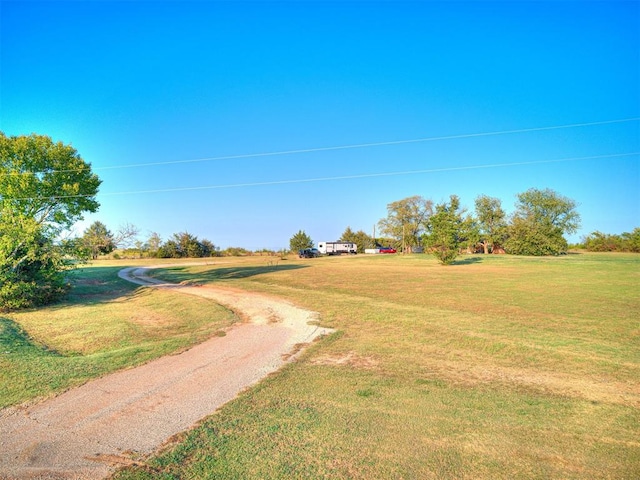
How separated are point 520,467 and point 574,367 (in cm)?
374

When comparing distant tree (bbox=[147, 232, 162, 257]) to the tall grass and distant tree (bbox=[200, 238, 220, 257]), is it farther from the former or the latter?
the tall grass

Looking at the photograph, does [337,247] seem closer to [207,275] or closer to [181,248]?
[181,248]

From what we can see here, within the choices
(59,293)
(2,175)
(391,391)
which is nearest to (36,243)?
(59,293)

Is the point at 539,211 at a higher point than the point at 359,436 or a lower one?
higher

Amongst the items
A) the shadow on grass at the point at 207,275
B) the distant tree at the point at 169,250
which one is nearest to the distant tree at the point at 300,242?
the distant tree at the point at 169,250

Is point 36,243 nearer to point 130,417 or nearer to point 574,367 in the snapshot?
point 130,417

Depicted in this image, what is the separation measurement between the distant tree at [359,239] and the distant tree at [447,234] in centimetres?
4751

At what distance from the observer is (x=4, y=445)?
147 inches

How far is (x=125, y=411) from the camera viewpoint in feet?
14.8

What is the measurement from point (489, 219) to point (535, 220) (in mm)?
8446

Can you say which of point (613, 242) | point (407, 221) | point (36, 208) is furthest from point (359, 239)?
point (36, 208)

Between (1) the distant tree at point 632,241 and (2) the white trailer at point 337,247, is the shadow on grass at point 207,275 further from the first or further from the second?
(1) the distant tree at point 632,241

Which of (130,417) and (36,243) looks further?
(36,243)

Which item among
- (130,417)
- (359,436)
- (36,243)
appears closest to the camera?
(359,436)
